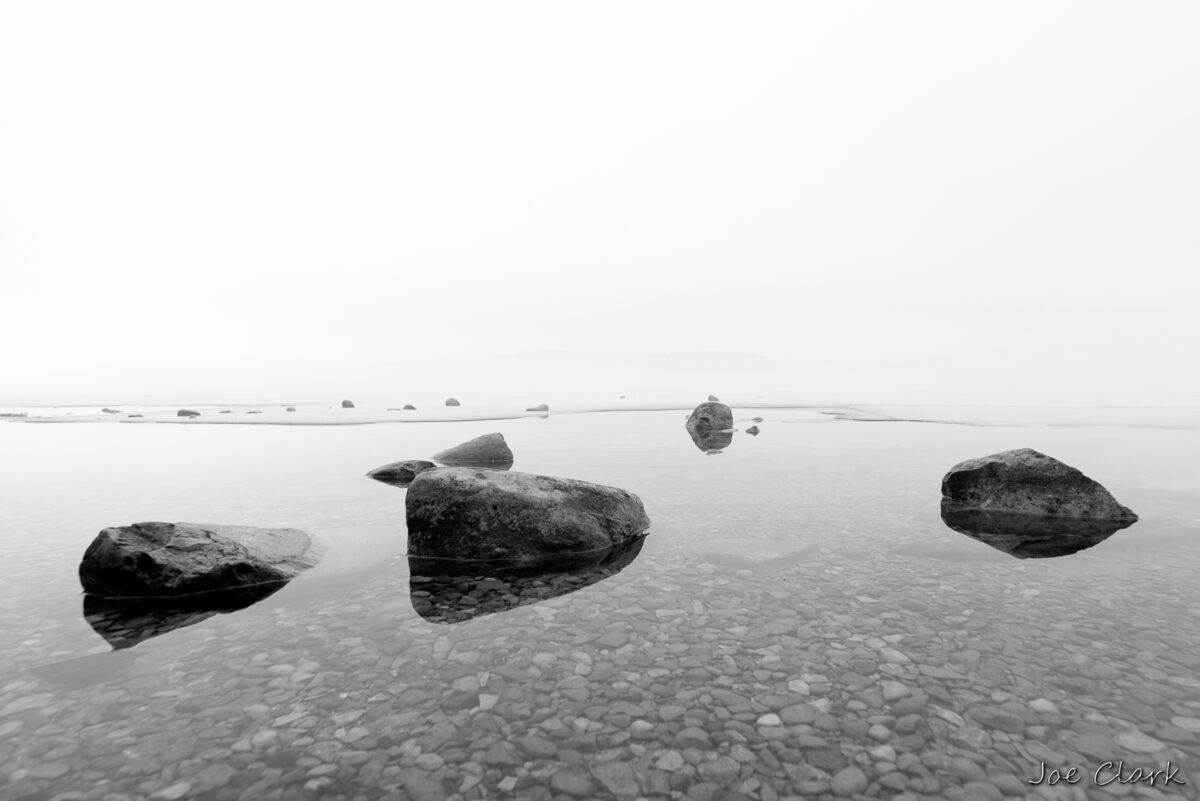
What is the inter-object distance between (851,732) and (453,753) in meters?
3.19

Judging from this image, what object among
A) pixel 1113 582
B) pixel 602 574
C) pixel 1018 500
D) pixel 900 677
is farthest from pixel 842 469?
pixel 900 677

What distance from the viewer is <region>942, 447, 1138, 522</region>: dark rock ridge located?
456 inches

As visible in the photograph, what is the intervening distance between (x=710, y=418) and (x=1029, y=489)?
20.6 metres

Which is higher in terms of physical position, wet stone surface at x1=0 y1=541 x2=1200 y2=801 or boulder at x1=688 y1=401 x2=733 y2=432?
boulder at x1=688 y1=401 x2=733 y2=432

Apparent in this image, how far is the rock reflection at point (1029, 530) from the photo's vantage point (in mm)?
9531

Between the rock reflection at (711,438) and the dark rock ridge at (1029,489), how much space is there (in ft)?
34.1

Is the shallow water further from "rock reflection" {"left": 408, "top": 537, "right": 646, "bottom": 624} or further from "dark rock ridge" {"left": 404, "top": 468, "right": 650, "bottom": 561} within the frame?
"dark rock ridge" {"left": 404, "top": 468, "right": 650, "bottom": 561}

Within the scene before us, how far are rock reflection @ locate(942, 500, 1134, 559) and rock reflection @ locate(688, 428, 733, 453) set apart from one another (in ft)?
37.1

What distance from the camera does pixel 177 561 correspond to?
313 inches

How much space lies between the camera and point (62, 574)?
8531 mm

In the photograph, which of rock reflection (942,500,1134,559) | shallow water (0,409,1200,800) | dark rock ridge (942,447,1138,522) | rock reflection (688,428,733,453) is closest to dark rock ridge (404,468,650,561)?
shallow water (0,409,1200,800)

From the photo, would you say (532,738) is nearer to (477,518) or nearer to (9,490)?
(477,518)

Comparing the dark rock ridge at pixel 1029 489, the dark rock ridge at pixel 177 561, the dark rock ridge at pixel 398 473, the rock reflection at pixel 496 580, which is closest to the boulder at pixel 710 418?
the dark rock ridge at pixel 398 473

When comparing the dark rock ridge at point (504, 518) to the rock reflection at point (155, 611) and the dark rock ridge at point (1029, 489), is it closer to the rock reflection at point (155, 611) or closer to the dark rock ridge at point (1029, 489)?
the rock reflection at point (155, 611)
